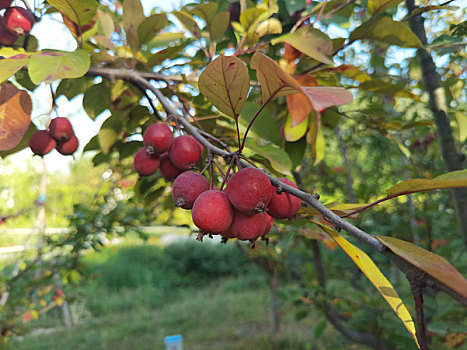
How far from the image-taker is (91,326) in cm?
476

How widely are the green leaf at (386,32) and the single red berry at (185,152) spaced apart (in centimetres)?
50

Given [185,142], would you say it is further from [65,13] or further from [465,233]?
[465,233]

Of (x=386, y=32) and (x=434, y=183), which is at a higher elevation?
(x=386, y=32)

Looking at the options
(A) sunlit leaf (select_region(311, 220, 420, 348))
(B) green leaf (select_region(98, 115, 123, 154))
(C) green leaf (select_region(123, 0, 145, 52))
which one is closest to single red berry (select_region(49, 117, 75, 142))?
(B) green leaf (select_region(98, 115, 123, 154))

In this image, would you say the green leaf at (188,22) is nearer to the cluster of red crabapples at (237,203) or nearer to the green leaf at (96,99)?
the green leaf at (96,99)

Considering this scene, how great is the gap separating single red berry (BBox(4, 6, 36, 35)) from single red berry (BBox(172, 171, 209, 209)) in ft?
1.97

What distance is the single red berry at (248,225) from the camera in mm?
579

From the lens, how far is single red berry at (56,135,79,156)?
89cm

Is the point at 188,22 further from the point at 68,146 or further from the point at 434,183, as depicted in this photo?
the point at 434,183

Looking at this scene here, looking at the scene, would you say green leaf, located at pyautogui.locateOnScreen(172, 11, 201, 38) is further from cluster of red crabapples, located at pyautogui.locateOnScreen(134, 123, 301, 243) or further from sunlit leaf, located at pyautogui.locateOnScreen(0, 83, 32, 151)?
cluster of red crabapples, located at pyautogui.locateOnScreen(134, 123, 301, 243)

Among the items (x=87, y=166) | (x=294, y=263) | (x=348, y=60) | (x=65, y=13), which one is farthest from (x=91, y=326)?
(x=87, y=166)

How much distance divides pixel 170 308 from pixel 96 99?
492 centimetres

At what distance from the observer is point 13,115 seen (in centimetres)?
76

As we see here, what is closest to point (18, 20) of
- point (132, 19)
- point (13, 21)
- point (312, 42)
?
point (13, 21)
